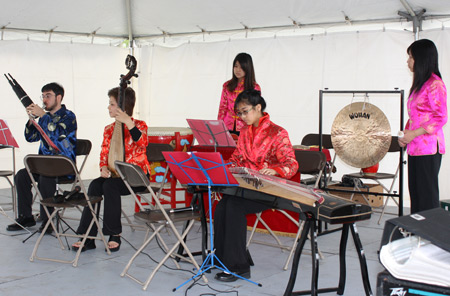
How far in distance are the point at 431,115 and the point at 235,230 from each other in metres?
1.56

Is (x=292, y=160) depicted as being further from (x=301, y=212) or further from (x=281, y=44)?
(x=281, y=44)

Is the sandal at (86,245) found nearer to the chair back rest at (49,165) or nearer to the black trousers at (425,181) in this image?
the chair back rest at (49,165)

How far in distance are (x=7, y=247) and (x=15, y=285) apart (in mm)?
1017

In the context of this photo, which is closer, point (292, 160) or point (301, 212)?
point (301, 212)

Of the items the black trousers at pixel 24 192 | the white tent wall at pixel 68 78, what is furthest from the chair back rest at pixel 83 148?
the white tent wall at pixel 68 78

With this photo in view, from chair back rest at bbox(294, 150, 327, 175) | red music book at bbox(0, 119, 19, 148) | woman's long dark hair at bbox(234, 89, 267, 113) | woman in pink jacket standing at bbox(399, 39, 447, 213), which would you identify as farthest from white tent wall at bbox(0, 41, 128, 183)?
woman in pink jacket standing at bbox(399, 39, 447, 213)

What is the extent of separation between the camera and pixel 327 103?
6.39 m

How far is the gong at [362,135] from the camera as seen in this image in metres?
4.24

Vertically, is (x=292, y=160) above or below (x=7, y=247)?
above

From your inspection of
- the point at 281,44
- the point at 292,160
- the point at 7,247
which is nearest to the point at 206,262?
the point at 292,160

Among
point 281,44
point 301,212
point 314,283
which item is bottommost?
point 314,283

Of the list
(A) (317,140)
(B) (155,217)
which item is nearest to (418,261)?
(B) (155,217)

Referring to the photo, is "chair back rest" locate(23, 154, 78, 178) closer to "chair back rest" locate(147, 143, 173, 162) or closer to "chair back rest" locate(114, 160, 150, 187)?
"chair back rest" locate(114, 160, 150, 187)

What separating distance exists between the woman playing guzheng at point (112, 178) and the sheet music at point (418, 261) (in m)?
2.86
